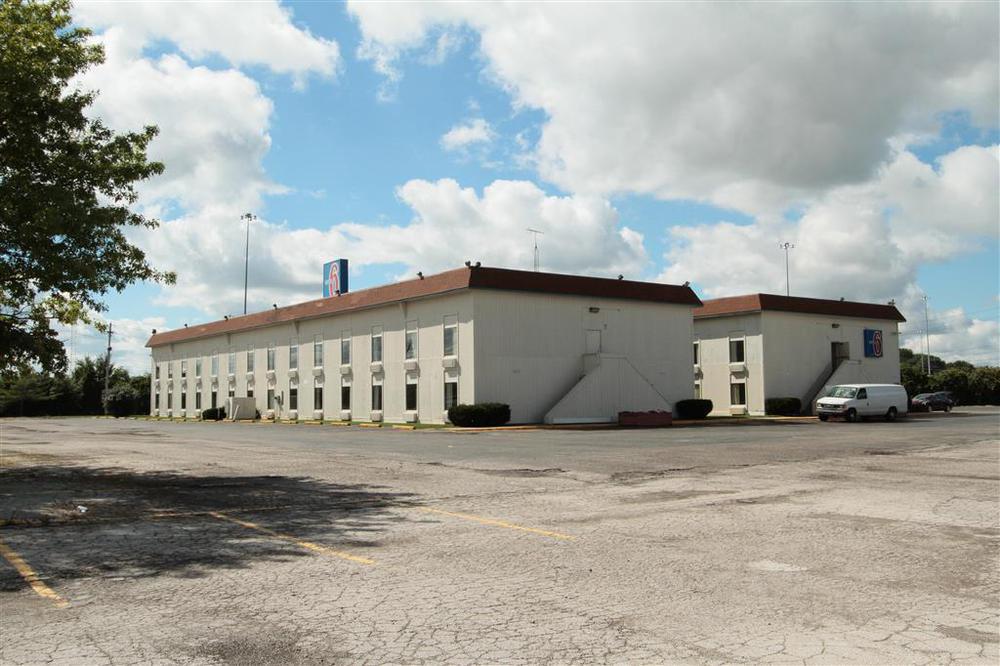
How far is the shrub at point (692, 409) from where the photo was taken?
45.3 meters

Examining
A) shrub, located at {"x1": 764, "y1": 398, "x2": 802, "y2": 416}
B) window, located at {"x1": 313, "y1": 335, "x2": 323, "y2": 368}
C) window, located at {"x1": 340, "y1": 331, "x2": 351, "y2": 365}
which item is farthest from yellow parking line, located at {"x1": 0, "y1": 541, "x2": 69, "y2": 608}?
shrub, located at {"x1": 764, "y1": 398, "x2": 802, "y2": 416}

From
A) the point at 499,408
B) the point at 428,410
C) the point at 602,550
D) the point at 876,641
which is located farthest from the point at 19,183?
the point at 428,410

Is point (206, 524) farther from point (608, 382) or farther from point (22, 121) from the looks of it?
point (608, 382)

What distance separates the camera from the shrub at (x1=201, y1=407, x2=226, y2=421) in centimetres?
6131

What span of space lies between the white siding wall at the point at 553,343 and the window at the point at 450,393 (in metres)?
1.88

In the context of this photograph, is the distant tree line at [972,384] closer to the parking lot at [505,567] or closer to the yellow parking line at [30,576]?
the parking lot at [505,567]

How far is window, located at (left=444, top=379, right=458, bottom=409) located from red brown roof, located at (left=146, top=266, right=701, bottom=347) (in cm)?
457

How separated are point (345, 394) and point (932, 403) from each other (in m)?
39.3

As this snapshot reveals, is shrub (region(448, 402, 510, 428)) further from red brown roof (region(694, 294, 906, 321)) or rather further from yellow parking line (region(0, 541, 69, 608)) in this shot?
yellow parking line (region(0, 541, 69, 608))

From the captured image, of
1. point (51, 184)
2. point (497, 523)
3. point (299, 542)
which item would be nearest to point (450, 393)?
point (51, 184)

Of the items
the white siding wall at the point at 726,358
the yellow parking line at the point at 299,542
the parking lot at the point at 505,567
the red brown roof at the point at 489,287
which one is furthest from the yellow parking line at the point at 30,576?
the white siding wall at the point at 726,358

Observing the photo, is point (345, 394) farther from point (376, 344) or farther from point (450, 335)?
point (450, 335)

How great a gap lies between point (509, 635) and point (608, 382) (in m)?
37.1

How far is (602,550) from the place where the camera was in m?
8.15
